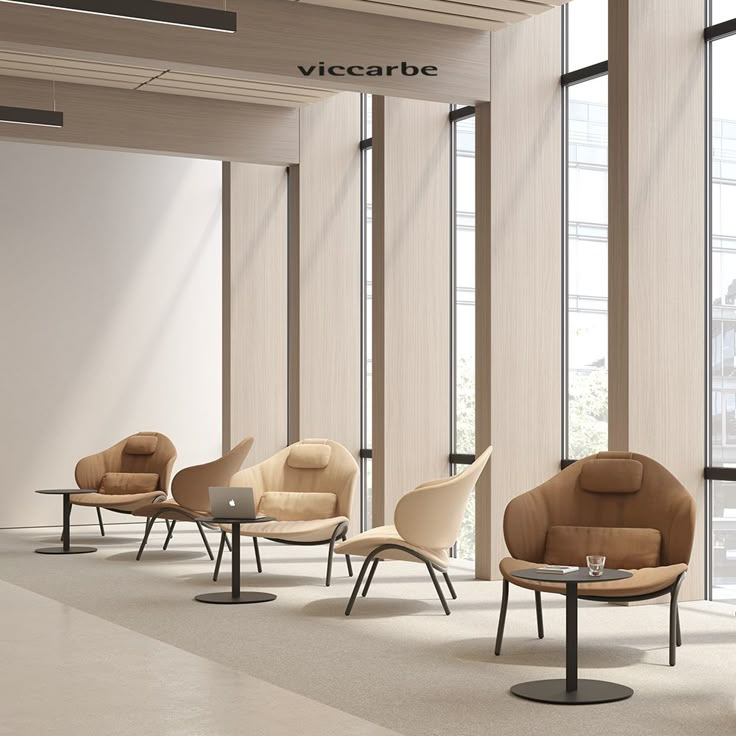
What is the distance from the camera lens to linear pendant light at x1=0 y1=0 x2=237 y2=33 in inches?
228

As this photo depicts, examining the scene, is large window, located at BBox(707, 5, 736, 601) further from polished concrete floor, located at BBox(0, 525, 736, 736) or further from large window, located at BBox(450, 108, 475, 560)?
large window, located at BBox(450, 108, 475, 560)

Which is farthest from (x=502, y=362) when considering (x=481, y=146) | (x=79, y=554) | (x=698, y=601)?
(x=79, y=554)

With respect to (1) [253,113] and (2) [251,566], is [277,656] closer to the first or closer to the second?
(2) [251,566]

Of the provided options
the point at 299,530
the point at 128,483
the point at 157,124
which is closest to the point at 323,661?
the point at 299,530

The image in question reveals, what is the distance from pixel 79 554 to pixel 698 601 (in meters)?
4.90

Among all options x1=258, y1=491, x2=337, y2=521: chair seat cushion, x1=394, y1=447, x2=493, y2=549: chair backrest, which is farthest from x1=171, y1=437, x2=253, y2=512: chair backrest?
x1=394, y1=447, x2=493, y2=549: chair backrest

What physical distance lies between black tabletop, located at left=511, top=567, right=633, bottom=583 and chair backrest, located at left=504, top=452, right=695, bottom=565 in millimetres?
889

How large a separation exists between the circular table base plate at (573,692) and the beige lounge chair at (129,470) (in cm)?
570

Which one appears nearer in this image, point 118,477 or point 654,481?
point 654,481

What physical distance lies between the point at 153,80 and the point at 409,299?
2782 mm

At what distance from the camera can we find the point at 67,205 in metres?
11.8

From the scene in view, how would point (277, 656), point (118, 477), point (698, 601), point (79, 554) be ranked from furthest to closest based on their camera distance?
point (118, 477) → point (79, 554) → point (698, 601) → point (277, 656)

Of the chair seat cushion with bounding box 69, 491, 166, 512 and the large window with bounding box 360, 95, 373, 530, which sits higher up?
the large window with bounding box 360, 95, 373, 530

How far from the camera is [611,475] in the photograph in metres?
6.12
